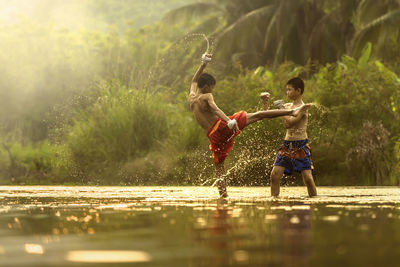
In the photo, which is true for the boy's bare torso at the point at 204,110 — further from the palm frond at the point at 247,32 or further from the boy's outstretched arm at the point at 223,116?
the palm frond at the point at 247,32

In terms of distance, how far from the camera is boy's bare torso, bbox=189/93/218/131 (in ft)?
31.8

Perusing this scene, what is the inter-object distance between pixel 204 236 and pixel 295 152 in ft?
16.8

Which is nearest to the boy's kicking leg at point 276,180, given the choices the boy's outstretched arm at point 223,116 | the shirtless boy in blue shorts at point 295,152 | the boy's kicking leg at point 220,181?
the shirtless boy in blue shorts at point 295,152

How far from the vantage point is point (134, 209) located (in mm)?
7211

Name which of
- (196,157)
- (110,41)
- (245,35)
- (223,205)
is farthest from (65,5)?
(223,205)

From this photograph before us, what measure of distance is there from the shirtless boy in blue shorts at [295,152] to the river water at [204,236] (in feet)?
6.97

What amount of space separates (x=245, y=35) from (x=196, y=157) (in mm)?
17146

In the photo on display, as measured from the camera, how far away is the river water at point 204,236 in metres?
3.60

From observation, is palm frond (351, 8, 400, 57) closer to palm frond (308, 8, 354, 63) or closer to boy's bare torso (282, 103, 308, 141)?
palm frond (308, 8, 354, 63)

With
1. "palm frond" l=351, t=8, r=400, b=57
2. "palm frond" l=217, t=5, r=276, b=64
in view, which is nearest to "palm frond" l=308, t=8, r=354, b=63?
"palm frond" l=217, t=5, r=276, b=64

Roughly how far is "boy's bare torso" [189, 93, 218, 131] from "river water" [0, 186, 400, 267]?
2495 millimetres

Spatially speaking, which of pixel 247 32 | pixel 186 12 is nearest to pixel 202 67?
pixel 247 32

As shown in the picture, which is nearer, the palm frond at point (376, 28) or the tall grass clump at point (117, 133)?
the tall grass clump at point (117, 133)

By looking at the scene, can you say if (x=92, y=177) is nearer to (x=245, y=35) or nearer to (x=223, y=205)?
(x=223, y=205)
